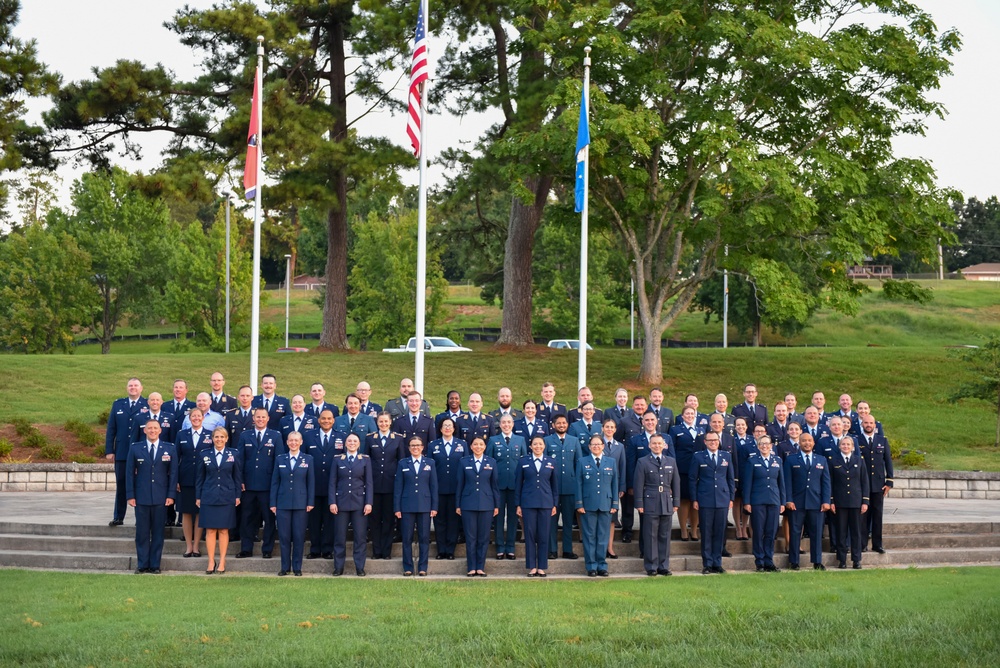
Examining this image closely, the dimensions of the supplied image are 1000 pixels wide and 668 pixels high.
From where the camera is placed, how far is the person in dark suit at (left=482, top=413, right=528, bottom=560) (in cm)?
1353

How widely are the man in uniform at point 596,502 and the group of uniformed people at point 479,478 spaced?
17 mm

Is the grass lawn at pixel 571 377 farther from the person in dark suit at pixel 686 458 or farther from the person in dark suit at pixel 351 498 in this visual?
the person in dark suit at pixel 351 498

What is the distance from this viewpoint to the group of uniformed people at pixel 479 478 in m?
12.9

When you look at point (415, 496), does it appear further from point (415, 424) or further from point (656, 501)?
point (656, 501)

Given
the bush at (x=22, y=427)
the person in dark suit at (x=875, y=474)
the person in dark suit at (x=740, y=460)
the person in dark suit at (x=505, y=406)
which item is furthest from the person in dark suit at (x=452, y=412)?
the bush at (x=22, y=427)

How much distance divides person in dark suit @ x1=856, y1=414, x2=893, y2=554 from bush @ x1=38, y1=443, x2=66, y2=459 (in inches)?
571

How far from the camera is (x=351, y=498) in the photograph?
12.8 metres

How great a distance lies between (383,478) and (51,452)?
10274 mm

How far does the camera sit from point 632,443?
14.3m

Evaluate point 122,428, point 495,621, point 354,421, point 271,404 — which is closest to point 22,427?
point 122,428

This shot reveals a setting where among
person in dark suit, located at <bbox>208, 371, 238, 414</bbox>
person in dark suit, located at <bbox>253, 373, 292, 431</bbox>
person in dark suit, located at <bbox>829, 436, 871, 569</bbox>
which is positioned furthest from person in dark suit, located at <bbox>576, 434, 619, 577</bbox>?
person in dark suit, located at <bbox>208, 371, 238, 414</bbox>

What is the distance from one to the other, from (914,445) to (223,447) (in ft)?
53.2

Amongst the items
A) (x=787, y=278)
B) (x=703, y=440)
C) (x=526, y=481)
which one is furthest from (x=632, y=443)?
(x=787, y=278)

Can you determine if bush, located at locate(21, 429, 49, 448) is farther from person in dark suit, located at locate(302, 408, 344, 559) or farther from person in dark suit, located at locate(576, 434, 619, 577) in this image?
person in dark suit, located at locate(576, 434, 619, 577)
